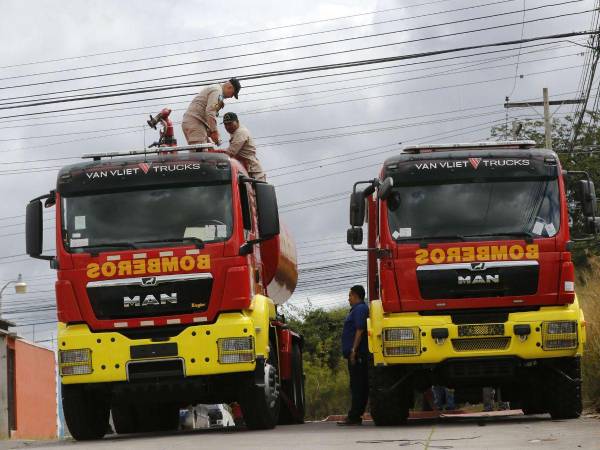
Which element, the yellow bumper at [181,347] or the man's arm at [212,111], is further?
the man's arm at [212,111]

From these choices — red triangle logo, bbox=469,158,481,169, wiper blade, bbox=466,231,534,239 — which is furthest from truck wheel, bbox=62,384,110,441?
red triangle logo, bbox=469,158,481,169

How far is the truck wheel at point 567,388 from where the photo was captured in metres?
14.5

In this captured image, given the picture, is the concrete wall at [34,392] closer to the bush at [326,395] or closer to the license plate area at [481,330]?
the bush at [326,395]

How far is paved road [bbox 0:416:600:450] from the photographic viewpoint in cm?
1102

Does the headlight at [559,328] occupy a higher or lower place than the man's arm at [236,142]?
lower

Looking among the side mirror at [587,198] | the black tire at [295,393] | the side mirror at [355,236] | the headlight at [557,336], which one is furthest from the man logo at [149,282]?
the side mirror at [587,198]

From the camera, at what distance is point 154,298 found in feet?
46.5

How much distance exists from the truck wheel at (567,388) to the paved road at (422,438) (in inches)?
7.5

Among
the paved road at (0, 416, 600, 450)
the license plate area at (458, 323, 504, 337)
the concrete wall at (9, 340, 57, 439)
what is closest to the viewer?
the paved road at (0, 416, 600, 450)

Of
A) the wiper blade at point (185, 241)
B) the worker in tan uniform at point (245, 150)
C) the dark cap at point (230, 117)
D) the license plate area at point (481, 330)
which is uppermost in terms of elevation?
the dark cap at point (230, 117)

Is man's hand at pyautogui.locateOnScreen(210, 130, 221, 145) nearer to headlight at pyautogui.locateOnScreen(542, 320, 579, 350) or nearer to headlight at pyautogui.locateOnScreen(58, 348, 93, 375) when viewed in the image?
headlight at pyautogui.locateOnScreen(58, 348, 93, 375)

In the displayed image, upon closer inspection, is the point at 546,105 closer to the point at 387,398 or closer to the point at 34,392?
the point at 34,392

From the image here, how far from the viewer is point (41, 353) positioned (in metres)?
43.6

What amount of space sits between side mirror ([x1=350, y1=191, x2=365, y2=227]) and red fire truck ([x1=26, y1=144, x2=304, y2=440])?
0.95 metres
